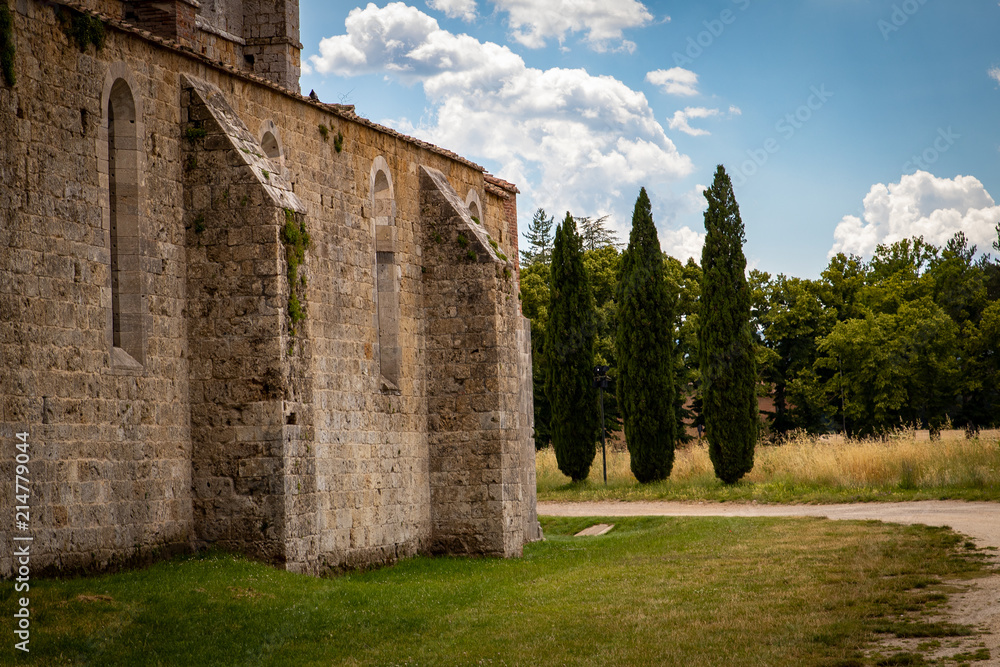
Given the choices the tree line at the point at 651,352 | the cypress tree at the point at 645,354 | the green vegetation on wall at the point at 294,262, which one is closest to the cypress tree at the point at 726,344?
the tree line at the point at 651,352

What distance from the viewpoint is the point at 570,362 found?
31.4 m

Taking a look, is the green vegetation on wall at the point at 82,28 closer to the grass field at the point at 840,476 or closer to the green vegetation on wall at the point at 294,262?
the green vegetation on wall at the point at 294,262

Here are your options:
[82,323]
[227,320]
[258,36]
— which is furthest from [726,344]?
[82,323]

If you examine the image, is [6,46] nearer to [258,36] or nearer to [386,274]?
[386,274]

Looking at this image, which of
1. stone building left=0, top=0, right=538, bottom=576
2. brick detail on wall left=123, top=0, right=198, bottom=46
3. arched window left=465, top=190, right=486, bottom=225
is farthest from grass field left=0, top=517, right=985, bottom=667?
brick detail on wall left=123, top=0, right=198, bottom=46

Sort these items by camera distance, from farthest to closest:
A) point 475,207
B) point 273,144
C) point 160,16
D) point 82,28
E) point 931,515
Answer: point 475,207 → point 931,515 → point 160,16 → point 273,144 → point 82,28

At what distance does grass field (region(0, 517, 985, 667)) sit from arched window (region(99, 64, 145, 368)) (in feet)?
7.96

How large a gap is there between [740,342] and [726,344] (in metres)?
0.35

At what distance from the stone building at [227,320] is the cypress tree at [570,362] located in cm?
1351

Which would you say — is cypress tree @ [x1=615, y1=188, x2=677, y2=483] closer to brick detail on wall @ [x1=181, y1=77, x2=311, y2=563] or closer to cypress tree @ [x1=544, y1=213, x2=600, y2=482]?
cypress tree @ [x1=544, y1=213, x2=600, y2=482]

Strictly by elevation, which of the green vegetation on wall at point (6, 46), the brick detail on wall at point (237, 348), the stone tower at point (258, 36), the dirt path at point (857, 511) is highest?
the stone tower at point (258, 36)

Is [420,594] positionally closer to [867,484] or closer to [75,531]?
[75,531]

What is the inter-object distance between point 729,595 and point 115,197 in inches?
303

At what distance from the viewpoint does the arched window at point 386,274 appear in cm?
1664
